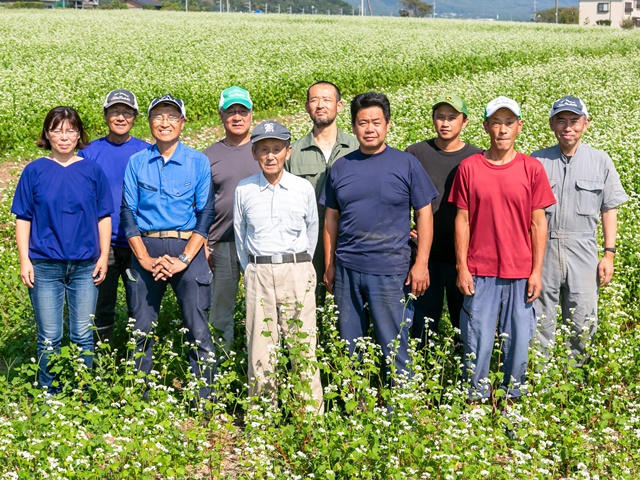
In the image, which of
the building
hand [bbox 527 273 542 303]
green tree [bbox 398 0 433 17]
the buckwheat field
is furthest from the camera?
green tree [bbox 398 0 433 17]

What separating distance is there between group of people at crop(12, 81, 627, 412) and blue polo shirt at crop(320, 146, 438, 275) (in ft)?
0.04

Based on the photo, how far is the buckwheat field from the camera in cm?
458

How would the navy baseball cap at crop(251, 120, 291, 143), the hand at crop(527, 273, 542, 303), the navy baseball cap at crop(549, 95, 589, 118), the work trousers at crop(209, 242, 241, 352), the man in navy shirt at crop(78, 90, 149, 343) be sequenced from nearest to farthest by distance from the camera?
the navy baseball cap at crop(251, 120, 291, 143)
the hand at crop(527, 273, 542, 303)
the navy baseball cap at crop(549, 95, 589, 118)
the man in navy shirt at crop(78, 90, 149, 343)
the work trousers at crop(209, 242, 241, 352)

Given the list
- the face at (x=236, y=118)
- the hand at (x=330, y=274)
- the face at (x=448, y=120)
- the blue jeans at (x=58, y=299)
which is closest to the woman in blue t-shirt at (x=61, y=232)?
the blue jeans at (x=58, y=299)

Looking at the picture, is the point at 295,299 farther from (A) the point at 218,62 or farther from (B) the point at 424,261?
(A) the point at 218,62

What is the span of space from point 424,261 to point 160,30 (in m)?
39.0

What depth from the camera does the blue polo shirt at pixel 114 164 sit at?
6246 millimetres

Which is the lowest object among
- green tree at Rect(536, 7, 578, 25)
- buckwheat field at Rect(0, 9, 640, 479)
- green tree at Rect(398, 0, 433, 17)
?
buckwheat field at Rect(0, 9, 640, 479)

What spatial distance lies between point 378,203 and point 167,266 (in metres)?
1.65

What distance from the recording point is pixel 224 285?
646 cm

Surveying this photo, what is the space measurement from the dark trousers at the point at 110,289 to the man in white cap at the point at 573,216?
337cm

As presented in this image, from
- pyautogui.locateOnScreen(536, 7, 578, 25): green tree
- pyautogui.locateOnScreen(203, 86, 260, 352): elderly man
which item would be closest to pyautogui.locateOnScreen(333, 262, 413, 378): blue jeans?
pyautogui.locateOnScreen(203, 86, 260, 352): elderly man

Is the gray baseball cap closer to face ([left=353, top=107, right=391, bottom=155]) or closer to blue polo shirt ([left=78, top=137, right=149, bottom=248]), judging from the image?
blue polo shirt ([left=78, top=137, right=149, bottom=248])

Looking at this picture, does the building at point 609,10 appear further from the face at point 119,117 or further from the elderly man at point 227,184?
the face at point 119,117
